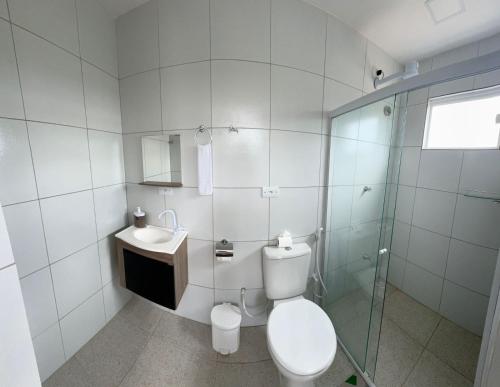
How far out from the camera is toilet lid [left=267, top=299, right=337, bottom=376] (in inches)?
39.8

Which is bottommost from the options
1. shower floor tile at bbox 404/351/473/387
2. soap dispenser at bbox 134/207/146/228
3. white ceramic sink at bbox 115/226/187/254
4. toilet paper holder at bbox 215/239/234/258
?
shower floor tile at bbox 404/351/473/387

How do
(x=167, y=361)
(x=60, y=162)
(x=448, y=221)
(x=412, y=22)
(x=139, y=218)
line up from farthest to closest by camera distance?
(x=448, y=221)
(x=139, y=218)
(x=412, y=22)
(x=167, y=361)
(x=60, y=162)

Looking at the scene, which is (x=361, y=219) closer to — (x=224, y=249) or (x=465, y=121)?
(x=224, y=249)

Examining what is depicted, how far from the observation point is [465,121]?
1660 mm

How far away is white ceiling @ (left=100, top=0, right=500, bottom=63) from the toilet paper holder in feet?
6.34

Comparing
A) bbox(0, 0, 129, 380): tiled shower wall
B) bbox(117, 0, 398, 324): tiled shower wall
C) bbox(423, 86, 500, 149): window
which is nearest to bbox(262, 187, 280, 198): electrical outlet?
bbox(117, 0, 398, 324): tiled shower wall

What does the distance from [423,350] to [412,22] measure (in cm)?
264

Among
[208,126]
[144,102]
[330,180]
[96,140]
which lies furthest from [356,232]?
[96,140]

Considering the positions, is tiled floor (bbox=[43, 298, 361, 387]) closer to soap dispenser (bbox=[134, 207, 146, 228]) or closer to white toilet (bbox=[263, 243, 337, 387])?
white toilet (bbox=[263, 243, 337, 387])

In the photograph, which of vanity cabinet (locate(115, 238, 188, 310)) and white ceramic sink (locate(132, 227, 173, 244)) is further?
white ceramic sink (locate(132, 227, 173, 244))

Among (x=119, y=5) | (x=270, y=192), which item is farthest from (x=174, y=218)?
(x=119, y=5)

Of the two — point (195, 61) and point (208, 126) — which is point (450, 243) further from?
point (195, 61)

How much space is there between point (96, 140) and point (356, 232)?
7.39ft

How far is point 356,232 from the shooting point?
5.22 ft
